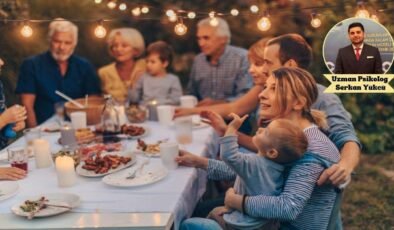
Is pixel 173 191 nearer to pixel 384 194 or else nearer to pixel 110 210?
pixel 110 210

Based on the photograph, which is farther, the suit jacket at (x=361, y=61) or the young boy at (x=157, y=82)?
the young boy at (x=157, y=82)

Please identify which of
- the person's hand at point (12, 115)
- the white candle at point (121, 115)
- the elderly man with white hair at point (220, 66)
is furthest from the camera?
the elderly man with white hair at point (220, 66)

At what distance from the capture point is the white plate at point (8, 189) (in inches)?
93.3

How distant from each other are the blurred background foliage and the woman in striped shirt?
4.94ft

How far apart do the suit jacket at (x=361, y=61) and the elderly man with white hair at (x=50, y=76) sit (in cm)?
228

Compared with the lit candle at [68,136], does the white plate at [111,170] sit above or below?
below

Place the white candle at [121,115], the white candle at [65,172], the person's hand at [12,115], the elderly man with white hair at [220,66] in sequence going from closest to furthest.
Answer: the white candle at [65,172]
the person's hand at [12,115]
the white candle at [121,115]
the elderly man with white hair at [220,66]

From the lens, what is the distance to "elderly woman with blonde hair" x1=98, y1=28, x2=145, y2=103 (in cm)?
445

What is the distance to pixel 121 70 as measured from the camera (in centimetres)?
454

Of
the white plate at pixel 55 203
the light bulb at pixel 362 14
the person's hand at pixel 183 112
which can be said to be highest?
the light bulb at pixel 362 14

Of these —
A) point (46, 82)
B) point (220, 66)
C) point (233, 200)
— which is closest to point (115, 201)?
point (233, 200)

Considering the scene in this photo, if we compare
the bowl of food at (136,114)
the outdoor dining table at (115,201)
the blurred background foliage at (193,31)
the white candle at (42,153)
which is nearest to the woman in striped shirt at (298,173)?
the outdoor dining table at (115,201)

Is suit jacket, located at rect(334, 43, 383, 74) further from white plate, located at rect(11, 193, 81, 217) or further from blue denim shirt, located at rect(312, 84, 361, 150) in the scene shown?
white plate, located at rect(11, 193, 81, 217)

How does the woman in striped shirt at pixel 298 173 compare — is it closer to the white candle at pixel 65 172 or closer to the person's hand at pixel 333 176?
the person's hand at pixel 333 176
